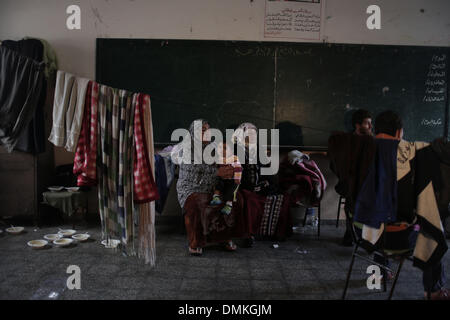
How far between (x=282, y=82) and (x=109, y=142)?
2576 millimetres

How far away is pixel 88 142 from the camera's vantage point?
1940mm

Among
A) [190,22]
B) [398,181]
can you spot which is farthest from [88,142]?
[190,22]

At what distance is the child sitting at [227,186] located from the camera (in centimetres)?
309

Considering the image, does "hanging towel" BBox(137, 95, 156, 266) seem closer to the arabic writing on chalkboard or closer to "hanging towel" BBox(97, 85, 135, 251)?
"hanging towel" BBox(97, 85, 135, 251)

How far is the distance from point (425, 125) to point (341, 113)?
101 centimetres

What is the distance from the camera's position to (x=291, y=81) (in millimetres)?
4012

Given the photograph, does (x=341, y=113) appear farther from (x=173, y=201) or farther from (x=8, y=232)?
(x=8, y=232)

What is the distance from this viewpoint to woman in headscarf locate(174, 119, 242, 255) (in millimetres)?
3045

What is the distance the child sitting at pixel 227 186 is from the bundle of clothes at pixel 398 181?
4.52 ft

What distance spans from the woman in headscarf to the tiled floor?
152 mm

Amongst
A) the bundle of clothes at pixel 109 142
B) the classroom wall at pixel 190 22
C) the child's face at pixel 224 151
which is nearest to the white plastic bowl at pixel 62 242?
the bundle of clothes at pixel 109 142

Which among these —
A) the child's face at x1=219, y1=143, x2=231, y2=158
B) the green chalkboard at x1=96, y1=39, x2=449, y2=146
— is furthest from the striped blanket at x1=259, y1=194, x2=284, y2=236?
the green chalkboard at x1=96, y1=39, x2=449, y2=146

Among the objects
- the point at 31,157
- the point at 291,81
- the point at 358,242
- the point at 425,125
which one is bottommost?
the point at 358,242
